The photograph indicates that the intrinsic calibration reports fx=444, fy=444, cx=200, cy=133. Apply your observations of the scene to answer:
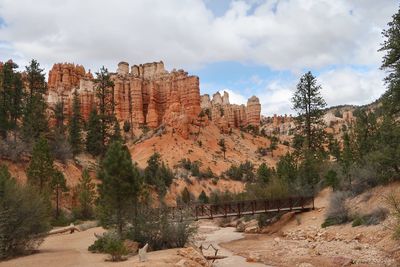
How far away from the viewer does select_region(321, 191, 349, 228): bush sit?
31395 mm

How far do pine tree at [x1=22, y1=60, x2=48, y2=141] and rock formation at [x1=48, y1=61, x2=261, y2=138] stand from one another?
3315 cm

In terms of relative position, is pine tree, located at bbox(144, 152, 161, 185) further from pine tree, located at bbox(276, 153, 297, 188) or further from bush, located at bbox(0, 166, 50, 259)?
bush, located at bbox(0, 166, 50, 259)

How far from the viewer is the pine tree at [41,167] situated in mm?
41281

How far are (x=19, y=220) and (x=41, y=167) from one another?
66.1ft

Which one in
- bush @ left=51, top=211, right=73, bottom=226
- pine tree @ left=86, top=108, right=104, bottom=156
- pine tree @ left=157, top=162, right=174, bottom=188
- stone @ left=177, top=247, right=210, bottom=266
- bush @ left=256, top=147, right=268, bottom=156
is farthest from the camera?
bush @ left=256, top=147, right=268, bottom=156

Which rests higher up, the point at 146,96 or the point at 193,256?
the point at 146,96

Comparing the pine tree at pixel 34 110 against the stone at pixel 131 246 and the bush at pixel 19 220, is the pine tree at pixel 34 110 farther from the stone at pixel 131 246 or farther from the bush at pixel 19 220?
the stone at pixel 131 246

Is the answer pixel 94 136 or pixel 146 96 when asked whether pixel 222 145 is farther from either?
pixel 94 136

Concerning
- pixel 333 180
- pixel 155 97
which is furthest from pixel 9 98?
pixel 155 97

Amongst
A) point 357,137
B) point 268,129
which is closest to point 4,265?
point 357,137

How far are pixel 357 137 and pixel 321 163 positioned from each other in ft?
20.0

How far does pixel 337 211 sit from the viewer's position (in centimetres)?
3241

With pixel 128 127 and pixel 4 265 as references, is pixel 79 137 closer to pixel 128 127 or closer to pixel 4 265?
pixel 128 127

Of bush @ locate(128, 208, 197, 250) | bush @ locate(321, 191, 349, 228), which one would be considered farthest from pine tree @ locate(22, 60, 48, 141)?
bush @ locate(321, 191, 349, 228)
